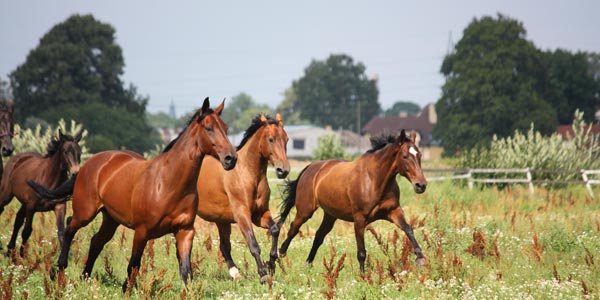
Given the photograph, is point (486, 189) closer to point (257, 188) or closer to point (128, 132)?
point (257, 188)

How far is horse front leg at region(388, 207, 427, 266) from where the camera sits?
389 inches

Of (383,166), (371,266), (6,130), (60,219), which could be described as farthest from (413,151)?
(6,130)

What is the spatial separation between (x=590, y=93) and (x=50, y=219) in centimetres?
5462

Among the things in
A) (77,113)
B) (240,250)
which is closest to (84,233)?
(240,250)

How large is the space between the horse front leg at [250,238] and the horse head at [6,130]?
6.94m

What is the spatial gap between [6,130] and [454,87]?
4565 cm

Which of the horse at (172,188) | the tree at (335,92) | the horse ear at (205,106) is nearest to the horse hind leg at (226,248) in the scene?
the horse at (172,188)

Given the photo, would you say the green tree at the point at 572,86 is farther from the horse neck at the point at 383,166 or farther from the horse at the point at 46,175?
the horse at the point at 46,175

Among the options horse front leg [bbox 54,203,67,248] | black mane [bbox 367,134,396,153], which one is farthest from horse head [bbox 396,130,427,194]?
horse front leg [bbox 54,203,67,248]

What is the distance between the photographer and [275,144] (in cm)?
947

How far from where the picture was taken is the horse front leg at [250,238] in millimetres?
8977

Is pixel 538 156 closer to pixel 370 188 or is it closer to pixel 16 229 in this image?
pixel 370 188

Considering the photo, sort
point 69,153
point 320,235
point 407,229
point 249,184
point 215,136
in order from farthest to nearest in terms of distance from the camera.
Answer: point 69,153 → point 320,235 → point 407,229 → point 249,184 → point 215,136

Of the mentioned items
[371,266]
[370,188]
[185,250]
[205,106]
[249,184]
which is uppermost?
[205,106]
